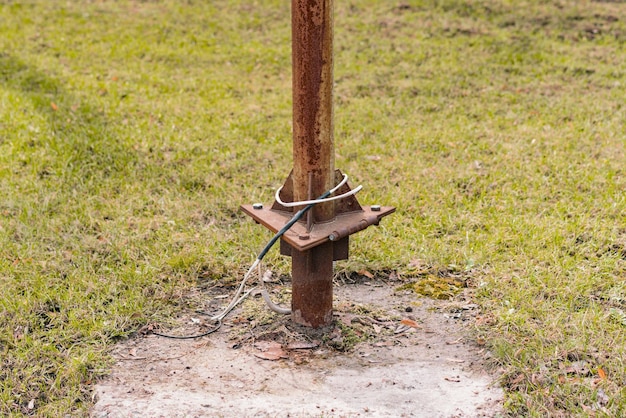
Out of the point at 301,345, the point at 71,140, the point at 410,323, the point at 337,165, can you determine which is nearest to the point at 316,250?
the point at 301,345

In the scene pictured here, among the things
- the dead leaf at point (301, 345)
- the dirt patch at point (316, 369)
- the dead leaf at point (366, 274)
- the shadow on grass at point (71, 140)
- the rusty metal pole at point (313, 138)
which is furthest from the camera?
the shadow on grass at point (71, 140)

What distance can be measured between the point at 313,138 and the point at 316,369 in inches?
37.9

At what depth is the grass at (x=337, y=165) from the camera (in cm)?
352

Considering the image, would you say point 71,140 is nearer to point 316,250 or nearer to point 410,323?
point 316,250

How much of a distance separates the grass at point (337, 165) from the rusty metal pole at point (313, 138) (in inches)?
29.2

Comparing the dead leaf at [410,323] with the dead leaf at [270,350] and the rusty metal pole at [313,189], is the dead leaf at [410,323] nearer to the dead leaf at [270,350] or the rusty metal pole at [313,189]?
the rusty metal pole at [313,189]

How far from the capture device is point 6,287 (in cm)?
393

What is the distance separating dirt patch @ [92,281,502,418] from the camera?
9.81 ft

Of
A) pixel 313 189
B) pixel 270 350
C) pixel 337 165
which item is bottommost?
pixel 270 350

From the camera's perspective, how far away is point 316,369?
3.26 metres

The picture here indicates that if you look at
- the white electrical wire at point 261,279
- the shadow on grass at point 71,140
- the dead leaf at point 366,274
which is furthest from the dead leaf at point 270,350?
the shadow on grass at point 71,140

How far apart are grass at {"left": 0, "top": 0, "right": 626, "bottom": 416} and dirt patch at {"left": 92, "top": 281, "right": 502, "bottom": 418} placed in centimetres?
14

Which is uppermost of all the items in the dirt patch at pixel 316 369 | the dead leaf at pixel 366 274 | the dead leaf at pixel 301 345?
the dead leaf at pixel 366 274

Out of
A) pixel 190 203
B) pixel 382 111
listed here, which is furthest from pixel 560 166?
pixel 190 203
